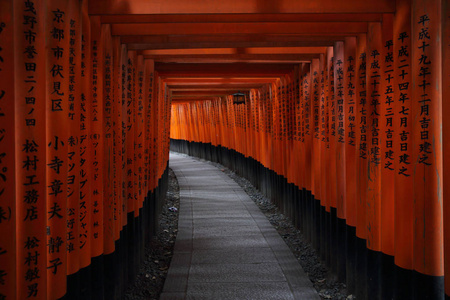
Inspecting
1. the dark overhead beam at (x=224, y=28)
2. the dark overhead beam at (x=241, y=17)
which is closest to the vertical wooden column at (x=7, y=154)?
the dark overhead beam at (x=241, y=17)

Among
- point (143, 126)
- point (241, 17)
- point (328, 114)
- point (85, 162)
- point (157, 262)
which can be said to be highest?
point (241, 17)

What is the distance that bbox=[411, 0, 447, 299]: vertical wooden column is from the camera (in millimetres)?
3203

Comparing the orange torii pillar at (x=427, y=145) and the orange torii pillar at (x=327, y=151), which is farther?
the orange torii pillar at (x=327, y=151)

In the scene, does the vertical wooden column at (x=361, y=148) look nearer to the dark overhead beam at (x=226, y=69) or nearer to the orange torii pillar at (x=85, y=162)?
the orange torii pillar at (x=85, y=162)

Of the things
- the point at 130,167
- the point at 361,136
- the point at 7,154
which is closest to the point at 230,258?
the point at 130,167

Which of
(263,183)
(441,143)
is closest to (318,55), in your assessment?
(441,143)

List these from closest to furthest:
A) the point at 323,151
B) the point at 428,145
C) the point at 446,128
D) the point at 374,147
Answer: the point at 446,128 → the point at 428,145 → the point at 374,147 → the point at 323,151

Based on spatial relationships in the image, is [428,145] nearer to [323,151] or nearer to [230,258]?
[323,151]

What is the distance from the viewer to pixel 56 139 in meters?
3.01

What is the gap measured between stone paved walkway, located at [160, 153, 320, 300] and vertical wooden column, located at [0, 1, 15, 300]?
3.41 meters

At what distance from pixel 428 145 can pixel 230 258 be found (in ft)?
14.4

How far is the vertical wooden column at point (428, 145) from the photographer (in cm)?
320

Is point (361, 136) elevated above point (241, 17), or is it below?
below

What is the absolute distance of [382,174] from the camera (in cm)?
418
